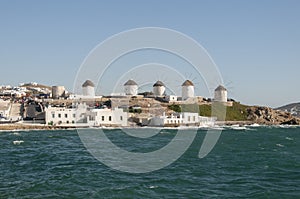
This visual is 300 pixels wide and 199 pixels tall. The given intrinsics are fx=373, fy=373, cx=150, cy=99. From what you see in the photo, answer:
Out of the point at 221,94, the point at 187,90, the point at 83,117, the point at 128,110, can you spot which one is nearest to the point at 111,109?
the point at 83,117

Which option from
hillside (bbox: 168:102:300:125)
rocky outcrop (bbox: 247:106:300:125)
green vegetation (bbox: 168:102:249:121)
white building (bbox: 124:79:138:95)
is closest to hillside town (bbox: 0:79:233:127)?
white building (bbox: 124:79:138:95)

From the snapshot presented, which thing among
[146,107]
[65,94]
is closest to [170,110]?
[146,107]

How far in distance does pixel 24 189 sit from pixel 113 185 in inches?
192

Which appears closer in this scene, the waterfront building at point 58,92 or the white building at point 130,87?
the waterfront building at point 58,92

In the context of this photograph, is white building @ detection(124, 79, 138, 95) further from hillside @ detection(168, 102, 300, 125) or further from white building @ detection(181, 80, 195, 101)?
hillside @ detection(168, 102, 300, 125)

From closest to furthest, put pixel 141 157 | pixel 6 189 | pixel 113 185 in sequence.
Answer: pixel 6 189 → pixel 113 185 → pixel 141 157

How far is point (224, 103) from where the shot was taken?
112 metres

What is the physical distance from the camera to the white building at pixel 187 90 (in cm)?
11119

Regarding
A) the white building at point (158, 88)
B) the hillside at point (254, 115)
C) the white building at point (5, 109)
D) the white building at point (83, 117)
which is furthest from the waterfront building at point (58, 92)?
the hillside at point (254, 115)

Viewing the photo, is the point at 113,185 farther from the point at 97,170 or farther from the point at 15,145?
the point at 15,145

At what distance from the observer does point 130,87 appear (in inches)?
4405

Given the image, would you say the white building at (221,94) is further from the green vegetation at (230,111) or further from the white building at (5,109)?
the white building at (5,109)

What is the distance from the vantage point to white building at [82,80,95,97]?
4210 inches

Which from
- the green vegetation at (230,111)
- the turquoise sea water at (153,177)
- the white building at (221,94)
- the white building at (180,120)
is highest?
the white building at (221,94)
